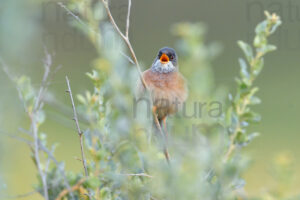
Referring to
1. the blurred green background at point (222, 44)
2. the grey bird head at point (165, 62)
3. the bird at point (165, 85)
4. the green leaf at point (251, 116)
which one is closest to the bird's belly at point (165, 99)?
the bird at point (165, 85)

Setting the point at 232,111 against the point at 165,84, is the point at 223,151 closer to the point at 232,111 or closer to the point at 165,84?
the point at 232,111

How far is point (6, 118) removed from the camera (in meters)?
1.63

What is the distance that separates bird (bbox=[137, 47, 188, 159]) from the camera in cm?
286

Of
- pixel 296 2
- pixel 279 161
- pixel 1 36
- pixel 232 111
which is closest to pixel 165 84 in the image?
pixel 1 36

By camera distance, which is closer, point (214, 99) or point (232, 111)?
point (214, 99)

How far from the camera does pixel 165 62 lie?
3.13 metres

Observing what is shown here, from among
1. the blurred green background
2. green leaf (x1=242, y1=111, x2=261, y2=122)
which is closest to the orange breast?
green leaf (x1=242, y1=111, x2=261, y2=122)

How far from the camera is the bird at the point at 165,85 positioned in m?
2.86

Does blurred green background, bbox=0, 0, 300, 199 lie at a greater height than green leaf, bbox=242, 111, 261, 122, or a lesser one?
lesser

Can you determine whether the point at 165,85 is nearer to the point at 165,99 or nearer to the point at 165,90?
the point at 165,90

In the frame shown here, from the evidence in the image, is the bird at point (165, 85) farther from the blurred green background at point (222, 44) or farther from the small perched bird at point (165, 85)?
the blurred green background at point (222, 44)

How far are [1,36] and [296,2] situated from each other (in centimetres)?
511

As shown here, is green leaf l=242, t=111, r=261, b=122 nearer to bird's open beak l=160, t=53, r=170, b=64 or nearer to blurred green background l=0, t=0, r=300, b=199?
bird's open beak l=160, t=53, r=170, b=64

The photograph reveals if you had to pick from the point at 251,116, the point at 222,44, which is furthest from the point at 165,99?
the point at 222,44
